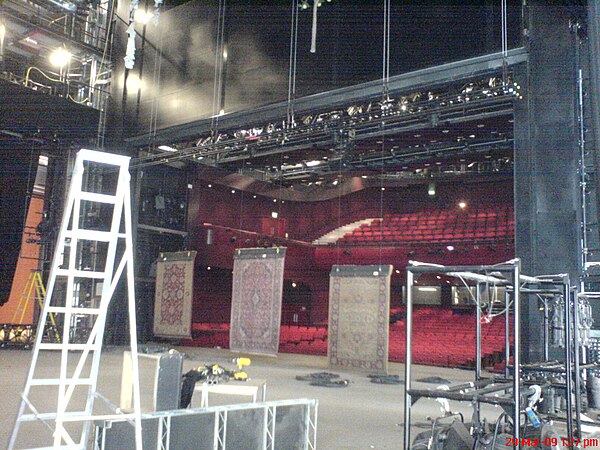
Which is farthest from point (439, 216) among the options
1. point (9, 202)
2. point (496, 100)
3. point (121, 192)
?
point (121, 192)

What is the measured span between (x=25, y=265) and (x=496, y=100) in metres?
12.6

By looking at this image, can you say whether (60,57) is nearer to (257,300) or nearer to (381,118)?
(257,300)

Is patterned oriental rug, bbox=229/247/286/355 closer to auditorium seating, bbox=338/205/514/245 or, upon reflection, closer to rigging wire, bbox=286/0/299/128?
rigging wire, bbox=286/0/299/128

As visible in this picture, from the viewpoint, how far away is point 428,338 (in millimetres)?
14195

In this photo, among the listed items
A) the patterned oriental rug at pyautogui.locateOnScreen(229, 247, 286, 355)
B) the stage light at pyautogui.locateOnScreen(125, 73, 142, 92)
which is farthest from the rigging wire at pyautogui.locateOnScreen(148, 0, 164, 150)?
the patterned oriental rug at pyautogui.locateOnScreen(229, 247, 286, 355)

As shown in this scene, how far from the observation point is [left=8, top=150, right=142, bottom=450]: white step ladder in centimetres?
263

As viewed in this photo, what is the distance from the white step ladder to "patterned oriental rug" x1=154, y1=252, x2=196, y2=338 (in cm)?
118

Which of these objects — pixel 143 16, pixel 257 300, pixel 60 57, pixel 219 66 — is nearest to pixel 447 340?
pixel 257 300

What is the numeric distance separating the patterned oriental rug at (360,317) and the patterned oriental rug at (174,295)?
378 cm

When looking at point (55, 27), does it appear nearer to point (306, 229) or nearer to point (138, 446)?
point (306, 229)

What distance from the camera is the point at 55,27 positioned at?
40.7 ft

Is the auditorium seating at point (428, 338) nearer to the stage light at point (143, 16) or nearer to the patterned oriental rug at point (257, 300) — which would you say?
the patterned oriental rug at point (257, 300)

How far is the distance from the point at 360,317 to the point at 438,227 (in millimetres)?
7182

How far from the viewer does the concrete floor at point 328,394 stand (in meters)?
5.20
